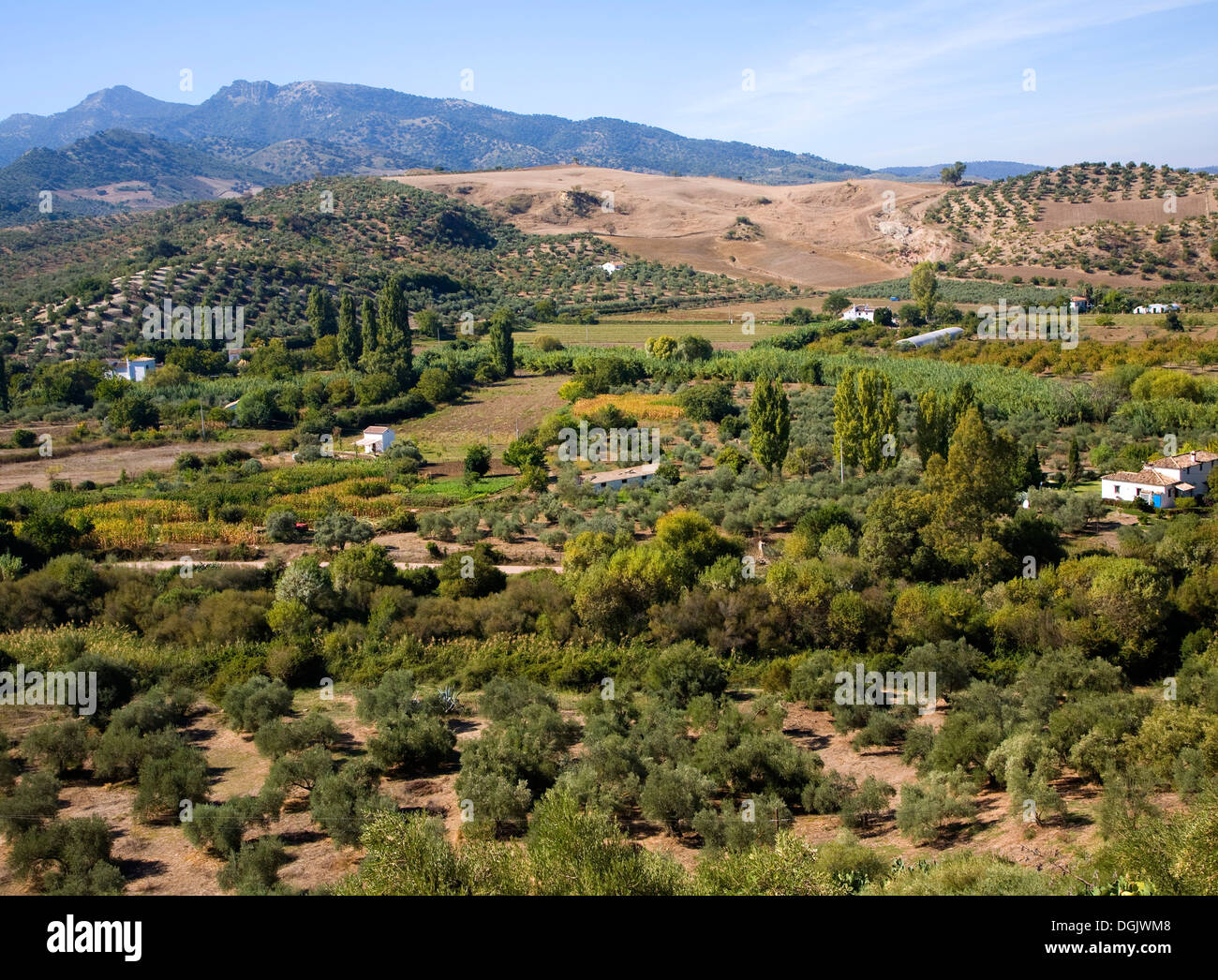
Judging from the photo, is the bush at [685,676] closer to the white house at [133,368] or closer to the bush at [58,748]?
the bush at [58,748]

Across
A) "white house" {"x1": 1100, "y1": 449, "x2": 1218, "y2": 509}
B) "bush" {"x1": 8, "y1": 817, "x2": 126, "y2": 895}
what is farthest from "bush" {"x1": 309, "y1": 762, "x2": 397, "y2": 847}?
"white house" {"x1": 1100, "y1": 449, "x2": 1218, "y2": 509}

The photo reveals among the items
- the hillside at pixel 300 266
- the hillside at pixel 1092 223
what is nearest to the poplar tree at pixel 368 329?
the hillside at pixel 300 266

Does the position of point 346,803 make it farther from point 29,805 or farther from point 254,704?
point 254,704

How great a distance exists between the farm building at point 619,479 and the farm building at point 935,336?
34060 millimetres

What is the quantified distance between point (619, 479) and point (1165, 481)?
18852mm

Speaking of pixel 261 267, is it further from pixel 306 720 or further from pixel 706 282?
pixel 306 720

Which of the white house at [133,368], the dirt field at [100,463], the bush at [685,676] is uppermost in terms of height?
the white house at [133,368]

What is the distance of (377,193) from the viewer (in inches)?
4781

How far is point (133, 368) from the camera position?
64938mm

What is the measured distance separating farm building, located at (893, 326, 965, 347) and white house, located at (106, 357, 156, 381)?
166ft

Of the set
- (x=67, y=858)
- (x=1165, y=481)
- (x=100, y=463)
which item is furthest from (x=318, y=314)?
(x=67, y=858)

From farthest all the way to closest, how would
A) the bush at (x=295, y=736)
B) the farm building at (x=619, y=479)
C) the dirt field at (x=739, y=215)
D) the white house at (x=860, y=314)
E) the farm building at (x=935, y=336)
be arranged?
the dirt field at (x=739, y=215) < the white house at (x=860, y=314) < the farm building at (x=935, y=336) < the farm building at (x=619, y=479) < the bush at (x=295, y=736)

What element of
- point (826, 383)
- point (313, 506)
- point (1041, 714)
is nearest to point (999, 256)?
point (826, 383)

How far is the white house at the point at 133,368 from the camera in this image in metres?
64.1
